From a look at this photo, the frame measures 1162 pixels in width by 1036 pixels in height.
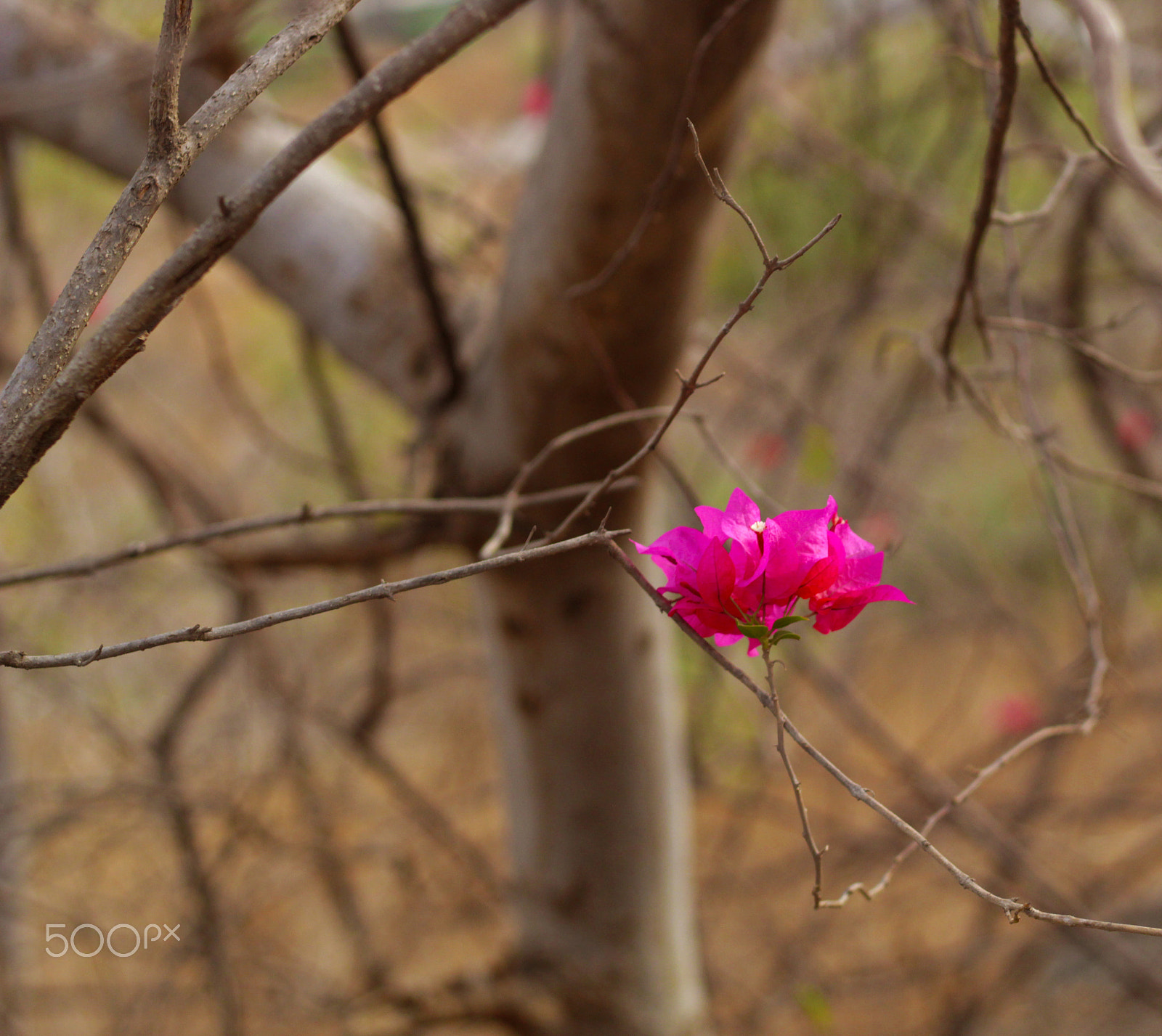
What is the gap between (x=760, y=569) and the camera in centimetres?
35

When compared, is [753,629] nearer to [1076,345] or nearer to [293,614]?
[293,614]

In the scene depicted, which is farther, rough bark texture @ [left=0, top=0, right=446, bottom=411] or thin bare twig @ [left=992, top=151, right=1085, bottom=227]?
rough bark texture @ [left=0, top=0, right=446, bottom=411]

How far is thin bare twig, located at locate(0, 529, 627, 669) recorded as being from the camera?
0.95ft

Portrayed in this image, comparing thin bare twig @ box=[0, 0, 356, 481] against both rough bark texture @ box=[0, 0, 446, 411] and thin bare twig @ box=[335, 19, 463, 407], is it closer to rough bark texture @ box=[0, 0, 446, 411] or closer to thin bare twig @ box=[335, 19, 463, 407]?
thin bare twig @ box=[335, 19, 463, 407]

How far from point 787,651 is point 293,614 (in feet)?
4.15

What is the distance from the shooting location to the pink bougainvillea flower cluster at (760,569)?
0.35 meters

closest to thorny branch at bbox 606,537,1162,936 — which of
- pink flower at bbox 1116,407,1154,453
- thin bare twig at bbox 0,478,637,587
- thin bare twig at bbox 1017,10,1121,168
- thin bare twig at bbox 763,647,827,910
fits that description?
thin bare twig at bbox 763,647,827,910

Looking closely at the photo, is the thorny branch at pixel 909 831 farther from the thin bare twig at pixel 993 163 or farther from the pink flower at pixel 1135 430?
the pink flower at pixel 1135 430

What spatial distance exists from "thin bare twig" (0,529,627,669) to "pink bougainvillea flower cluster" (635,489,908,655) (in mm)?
52

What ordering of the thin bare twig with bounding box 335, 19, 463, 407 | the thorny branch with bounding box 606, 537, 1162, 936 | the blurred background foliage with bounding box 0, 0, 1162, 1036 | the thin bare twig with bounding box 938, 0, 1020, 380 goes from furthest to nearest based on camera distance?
1. the blurred background foliage with bounding box 0, 0, 1162, 1036
2. the thin bare twig with bounding box 335, 19, 463, 407
3. the thin bare twig with bounding box 938, 0, 1020, 380
4. the thorny branch with bounding box 606, 537, 1162, 936

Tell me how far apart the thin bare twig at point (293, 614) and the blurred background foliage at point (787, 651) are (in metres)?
0.19

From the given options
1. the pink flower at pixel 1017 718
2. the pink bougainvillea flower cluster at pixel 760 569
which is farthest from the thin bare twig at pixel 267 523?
the pink flower at pixel 1017 718

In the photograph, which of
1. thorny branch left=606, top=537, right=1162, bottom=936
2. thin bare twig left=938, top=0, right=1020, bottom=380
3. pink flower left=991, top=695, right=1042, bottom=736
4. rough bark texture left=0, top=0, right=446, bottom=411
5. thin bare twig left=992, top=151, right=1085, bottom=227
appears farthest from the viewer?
pink flower left=991, top=695, right=1042, bottom=736

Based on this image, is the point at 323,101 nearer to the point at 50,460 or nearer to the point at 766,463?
the point at 50,460
